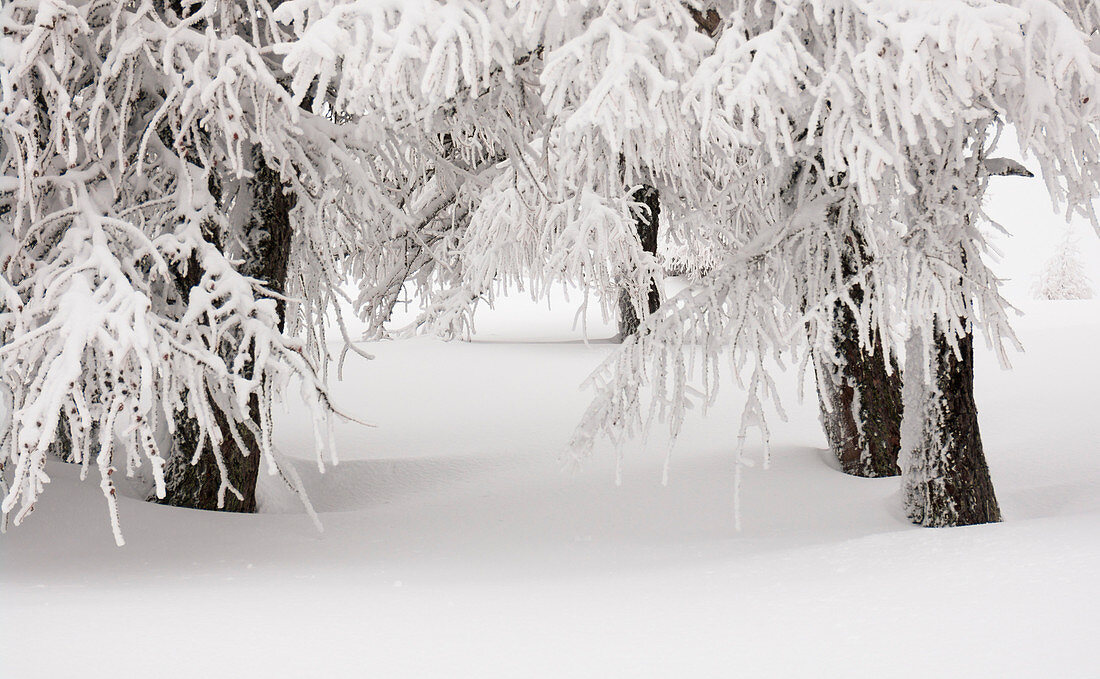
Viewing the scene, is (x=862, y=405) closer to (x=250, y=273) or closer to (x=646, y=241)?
(x=250, y=273)

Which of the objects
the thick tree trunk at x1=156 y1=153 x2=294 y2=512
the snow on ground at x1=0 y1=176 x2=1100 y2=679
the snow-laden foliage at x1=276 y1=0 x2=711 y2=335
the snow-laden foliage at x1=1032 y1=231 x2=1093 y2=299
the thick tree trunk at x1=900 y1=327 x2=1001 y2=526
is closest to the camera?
the snow on ground at x1=0 y1=176 x2=1100 y2=679

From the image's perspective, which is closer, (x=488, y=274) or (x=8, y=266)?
(x=8, y=266)

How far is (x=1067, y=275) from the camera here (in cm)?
3284

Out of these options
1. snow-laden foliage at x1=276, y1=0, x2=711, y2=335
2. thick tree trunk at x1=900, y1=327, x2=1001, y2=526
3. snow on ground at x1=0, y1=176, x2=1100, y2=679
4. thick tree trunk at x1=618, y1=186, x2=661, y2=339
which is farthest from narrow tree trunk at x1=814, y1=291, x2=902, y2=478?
thick tree trunk at x1=618, y1=186, x2=661, y2=339

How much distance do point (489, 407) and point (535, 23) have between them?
928 cm

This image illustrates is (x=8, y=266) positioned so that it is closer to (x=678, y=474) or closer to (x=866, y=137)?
(x=866, y=137)

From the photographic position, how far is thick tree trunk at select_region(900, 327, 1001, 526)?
6.23m

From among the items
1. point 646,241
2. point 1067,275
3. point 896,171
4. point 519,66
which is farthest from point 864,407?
point 1067,275

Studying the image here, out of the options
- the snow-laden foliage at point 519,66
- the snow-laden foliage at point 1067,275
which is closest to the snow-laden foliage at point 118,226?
the snow-laden foliage at point 519,66

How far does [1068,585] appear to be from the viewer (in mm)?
4094

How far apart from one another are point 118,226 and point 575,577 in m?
2.98

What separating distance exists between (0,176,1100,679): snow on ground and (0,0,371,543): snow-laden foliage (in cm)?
64

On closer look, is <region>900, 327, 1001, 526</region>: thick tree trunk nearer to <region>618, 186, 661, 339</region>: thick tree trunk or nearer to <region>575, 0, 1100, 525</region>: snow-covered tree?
<region>575, 0, 1100, 525</region>: snow-covered tree

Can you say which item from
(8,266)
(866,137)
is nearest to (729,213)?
(866,137)
